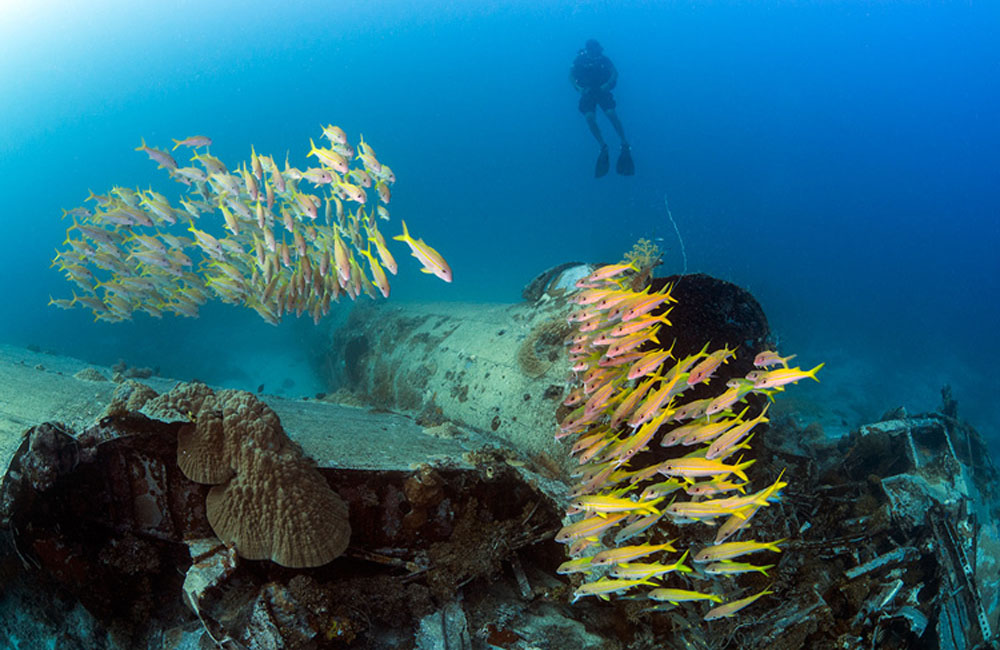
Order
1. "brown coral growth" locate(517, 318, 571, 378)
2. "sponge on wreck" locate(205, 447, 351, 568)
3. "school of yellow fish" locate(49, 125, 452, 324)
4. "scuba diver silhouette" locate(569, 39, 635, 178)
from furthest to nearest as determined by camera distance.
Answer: "scuba diver silhouette" locate(569, 39, 635, 178) → "brown coral growth" locate(517, 318, 571, 378) → "school of yellow fish" locate(49, 125, 452, 324) → "sponge on wreck" locate(205, 447, 351, 568)

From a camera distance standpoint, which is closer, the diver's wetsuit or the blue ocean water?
the diver's wetsuit

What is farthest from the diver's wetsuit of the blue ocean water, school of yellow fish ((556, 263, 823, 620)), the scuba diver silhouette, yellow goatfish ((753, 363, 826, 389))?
yellow goatfish ((753, 363, 826, 389))

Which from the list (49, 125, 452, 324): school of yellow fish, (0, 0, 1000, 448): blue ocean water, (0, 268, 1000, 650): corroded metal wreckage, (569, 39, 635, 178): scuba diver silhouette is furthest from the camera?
(0, 0, 1000, 448): blue ocean water

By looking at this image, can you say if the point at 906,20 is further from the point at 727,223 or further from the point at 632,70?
the point at 727,223

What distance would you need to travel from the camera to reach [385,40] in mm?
105000

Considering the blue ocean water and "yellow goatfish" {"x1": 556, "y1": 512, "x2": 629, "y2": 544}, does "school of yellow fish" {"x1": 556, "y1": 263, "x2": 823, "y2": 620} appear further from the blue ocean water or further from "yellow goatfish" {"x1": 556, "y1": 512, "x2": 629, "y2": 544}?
the blue ocean water

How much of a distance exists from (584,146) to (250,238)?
328 feet

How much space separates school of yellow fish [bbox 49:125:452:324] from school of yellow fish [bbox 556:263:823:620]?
7.71 feet

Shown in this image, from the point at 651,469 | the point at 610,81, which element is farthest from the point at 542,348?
the point at 610,81

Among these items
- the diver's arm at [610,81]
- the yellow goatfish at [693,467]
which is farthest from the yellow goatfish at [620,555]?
the diver's arm at [610,81]

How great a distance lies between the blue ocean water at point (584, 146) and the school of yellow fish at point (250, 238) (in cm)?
657

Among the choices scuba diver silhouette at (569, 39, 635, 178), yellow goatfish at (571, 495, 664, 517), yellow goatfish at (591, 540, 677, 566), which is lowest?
yellow goatfish at (591, 540, 677, 566)

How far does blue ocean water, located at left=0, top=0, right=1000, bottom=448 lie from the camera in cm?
2917

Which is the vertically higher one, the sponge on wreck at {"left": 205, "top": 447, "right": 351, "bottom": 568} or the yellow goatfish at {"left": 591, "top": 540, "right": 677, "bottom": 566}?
the yellow goatfish at {"left": 591, "top": 540, "right": 677, "bottom": 566}
